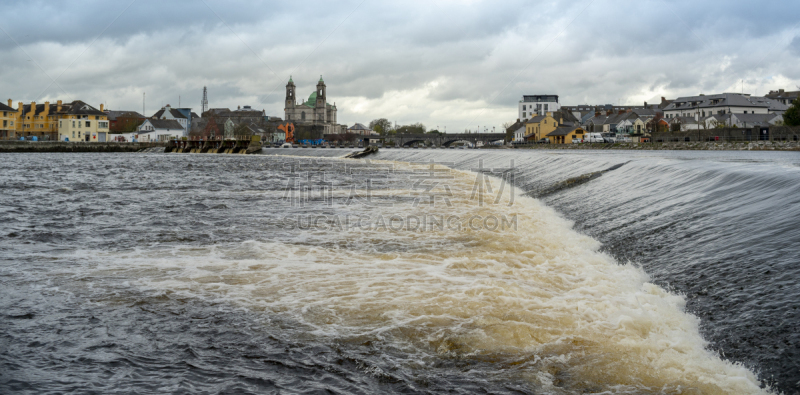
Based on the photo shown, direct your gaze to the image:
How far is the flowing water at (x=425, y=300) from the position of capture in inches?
207

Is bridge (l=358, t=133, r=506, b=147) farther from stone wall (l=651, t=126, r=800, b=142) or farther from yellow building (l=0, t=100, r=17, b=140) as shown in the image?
yellow building (l=0, t=100, r=17, b=140)

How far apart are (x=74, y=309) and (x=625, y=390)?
21.2 ft

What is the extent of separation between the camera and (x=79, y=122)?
121625 mm

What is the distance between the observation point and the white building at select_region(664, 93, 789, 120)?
12219 centimetres

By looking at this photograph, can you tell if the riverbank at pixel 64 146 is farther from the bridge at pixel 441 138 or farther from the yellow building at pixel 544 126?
the yellow building at pixel 544 126

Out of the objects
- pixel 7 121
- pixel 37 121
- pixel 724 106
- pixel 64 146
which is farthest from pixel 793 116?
pixel 37 121

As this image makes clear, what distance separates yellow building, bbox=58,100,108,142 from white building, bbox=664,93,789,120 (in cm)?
12729

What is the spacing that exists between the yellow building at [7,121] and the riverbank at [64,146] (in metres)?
21.6

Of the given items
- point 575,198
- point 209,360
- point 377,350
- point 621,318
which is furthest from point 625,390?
point 575,198

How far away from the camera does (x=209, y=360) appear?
5.59 m

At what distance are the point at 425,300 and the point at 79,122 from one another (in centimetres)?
13439

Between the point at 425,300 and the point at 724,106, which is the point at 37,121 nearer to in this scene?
the point at 425,300

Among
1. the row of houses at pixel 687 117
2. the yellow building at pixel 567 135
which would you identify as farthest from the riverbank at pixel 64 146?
the row of houses at pixel 687 117

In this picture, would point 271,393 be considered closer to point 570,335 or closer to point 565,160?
point 570,335
